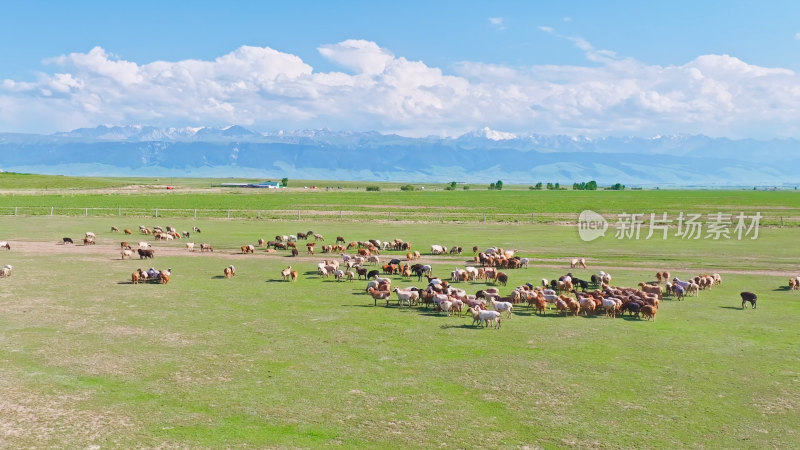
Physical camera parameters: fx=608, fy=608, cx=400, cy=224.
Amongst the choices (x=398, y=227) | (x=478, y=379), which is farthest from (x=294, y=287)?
(x=398, y=227)

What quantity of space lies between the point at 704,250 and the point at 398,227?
3144cm

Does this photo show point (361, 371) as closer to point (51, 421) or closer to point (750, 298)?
point (51, 421)

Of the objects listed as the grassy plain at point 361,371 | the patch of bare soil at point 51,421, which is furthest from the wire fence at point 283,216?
the patch of bare soil at point 51,421

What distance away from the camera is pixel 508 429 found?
41.9ft

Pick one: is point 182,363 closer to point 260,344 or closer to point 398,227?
point 260,344

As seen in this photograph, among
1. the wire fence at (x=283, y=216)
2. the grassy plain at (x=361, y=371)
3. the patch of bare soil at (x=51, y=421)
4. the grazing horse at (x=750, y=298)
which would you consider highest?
the wire fence at (x=283, y=216)

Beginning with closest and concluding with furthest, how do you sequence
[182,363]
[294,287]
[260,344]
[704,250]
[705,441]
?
1. [705,441]
2. [182,363]
3. [260,344]
4. [294,287]
5. [704,250]

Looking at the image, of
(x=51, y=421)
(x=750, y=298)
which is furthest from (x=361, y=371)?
(x=750, y=298)

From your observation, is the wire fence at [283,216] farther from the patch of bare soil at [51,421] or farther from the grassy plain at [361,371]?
the patch of bare soil at [51,421]

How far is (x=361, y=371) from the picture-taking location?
1628 cm

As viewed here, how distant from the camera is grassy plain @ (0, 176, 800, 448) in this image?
41.2ft

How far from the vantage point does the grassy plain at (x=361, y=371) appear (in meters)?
12.6

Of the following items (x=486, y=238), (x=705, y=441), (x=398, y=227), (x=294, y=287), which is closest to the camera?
(x=705, y=441)

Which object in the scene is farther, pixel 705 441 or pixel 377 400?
pixel 377 400
